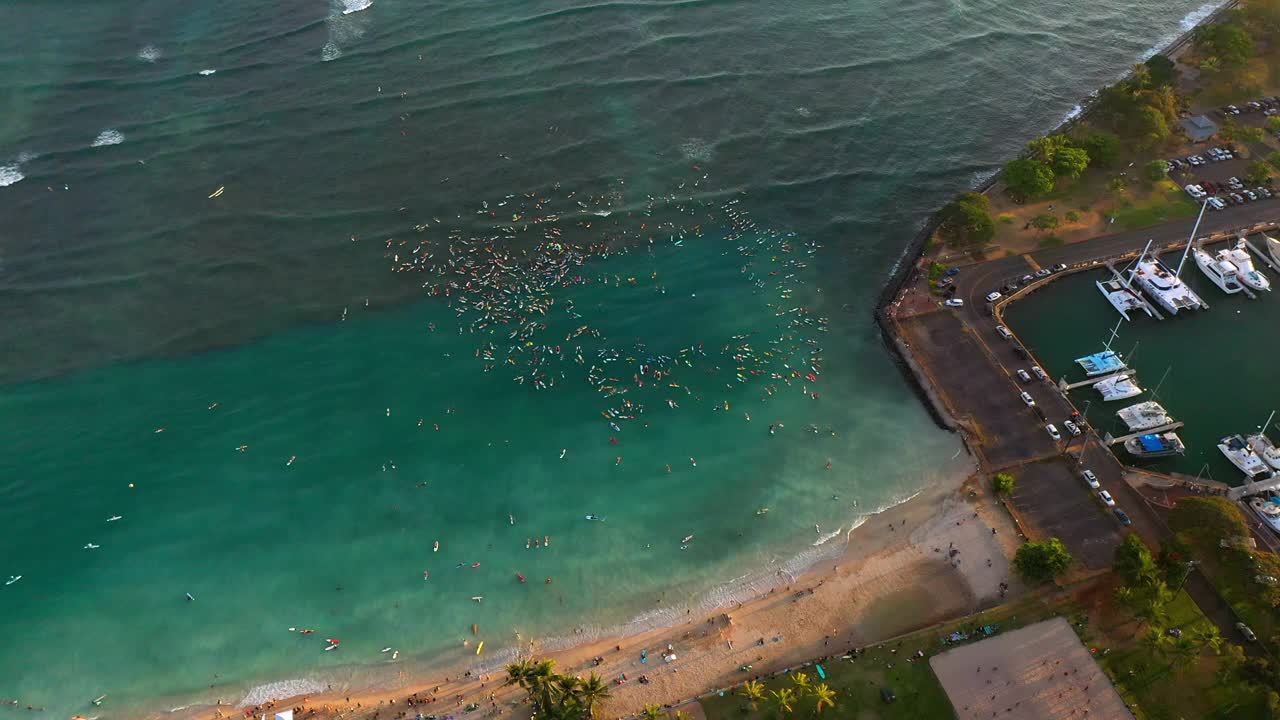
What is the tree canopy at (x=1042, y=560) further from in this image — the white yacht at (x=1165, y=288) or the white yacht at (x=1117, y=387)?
the white yacht at (x=1165, y=288)

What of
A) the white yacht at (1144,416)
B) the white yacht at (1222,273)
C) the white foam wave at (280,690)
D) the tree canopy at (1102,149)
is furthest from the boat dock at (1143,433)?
the white foam wave at (280,690)

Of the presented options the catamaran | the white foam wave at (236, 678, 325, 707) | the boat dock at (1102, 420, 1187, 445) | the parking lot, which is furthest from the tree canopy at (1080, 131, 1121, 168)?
the white foam wave at (236, 678, 325, 707)

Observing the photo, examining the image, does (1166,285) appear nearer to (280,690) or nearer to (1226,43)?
(1226,43)

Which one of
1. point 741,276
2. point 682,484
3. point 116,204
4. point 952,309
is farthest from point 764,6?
point 116,204

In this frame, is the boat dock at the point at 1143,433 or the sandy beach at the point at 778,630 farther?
the boat dock at the point at 1143,433

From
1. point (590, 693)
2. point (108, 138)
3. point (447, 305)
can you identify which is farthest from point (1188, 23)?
point (108, 138)

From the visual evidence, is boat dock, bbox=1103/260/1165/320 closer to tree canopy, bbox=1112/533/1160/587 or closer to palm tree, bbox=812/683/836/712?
tree canopy, bbox=1112/533/1160/587

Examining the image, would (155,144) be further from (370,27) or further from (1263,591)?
(1263,591)
